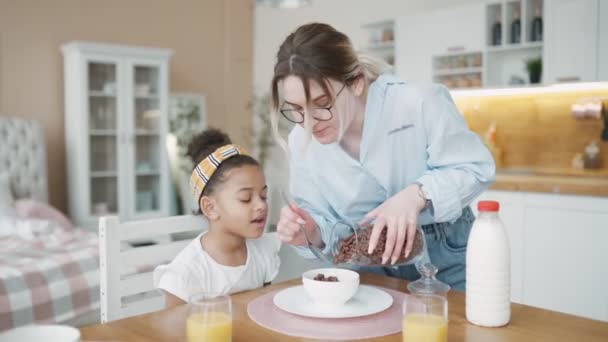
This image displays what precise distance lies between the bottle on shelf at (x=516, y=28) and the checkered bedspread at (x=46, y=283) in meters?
2.96

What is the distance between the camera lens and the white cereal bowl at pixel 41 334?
70cm

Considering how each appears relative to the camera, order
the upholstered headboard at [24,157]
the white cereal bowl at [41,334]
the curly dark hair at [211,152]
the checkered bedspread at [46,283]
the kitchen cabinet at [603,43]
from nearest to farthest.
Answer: the white cereal bowl at [41,334]
the curly dark hair at [211,152]
the checkered bedspread at [46,283]
the kitchen cabinet at [603,43]
the upholstered headboard at [24,157]

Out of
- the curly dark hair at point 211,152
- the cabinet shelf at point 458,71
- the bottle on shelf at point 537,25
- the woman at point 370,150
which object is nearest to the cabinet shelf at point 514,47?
the bottle on shelf at point 537,25

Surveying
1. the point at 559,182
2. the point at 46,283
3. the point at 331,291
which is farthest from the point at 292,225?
the point at 559,182

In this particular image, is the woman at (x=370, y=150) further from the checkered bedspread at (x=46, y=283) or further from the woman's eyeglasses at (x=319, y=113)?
the checkered bedspread at (x=46, y=283)

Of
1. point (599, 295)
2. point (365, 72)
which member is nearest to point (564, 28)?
point (599, 295)

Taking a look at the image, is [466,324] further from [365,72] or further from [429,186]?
[365,72]

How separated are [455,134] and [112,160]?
3.79m

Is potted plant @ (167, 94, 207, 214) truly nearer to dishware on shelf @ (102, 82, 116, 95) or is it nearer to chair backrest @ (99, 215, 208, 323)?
dishware on shelf @ (102, 82, 116, 95)

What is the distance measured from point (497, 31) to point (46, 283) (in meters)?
3.19

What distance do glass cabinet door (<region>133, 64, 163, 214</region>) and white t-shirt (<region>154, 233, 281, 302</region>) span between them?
3.25 meters

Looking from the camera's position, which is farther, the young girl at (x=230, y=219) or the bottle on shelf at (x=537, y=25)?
the bottle on shelf at (x=537, y=25)

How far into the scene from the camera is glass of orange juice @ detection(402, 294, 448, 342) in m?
0.92

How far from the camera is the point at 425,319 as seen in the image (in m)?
0.93
